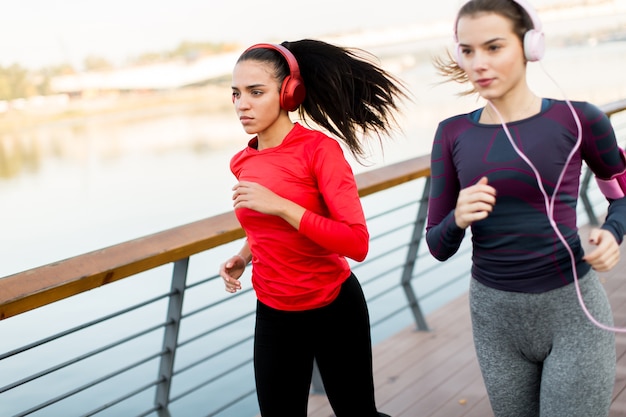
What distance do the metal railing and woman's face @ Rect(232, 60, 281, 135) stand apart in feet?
1.63

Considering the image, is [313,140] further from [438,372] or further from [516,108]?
[438,372]

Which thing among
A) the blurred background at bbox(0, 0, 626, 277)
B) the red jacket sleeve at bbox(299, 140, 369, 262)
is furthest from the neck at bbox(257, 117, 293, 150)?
the blurred background at bbox(0, 0, 626, 277)

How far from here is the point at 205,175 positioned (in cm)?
2603

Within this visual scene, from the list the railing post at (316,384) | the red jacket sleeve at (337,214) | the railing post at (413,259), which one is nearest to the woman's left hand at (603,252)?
the red jacket sleeve at (337,214)

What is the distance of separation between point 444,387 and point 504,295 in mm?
1555

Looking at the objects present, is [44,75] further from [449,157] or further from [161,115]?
[449,157]

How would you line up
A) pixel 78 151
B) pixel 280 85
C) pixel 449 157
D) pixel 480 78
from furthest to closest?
pixel 78 151 < pixel 280 85 < pixel 449 157 < pixel 480 78

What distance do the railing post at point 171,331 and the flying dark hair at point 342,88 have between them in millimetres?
728

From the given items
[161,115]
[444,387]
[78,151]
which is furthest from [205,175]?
[444,387]

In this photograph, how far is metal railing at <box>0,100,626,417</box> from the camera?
6.65 feet

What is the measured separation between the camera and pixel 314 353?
1.91 metres

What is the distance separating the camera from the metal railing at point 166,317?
6.65 ft

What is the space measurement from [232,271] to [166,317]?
0.82 metres

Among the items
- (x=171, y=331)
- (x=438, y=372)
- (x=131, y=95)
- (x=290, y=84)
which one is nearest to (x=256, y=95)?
(x=290, y=84)
